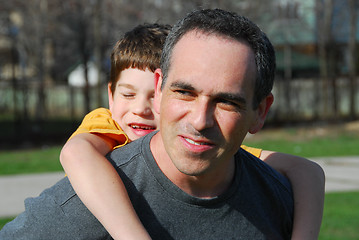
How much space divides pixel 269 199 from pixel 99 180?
2.11 ft

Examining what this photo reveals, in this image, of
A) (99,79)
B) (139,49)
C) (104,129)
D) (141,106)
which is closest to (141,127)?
(141,106)

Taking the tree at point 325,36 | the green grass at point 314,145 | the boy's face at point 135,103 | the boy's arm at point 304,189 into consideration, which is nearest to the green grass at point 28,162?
the green grass at point 314,145

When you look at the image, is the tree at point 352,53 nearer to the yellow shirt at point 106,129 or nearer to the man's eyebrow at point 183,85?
the yellow shirt at point 106,129

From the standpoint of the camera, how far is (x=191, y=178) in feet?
6.50

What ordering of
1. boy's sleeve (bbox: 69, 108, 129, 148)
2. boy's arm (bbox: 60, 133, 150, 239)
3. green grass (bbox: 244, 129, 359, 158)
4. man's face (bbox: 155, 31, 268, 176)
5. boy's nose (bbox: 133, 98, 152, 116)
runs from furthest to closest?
green grass (bbox: 244, 129, 359, 158)
boy's nose (bbox: 133, 98, 152, 116)
boy's sleeve (bbox: 69, 108, 129, 148)
boy's arm (bbox: 60, 133, 150, 239)
man's face (bbox: 155, 31, 268, 176)

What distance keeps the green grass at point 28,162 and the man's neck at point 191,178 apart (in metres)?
8.39

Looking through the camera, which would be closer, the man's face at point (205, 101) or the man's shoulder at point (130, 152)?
the man's face at point (205, 101)

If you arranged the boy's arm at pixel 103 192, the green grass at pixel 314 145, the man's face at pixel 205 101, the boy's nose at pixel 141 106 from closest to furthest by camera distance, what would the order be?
the man's face at pixel 205 101
the boy's arm at pixel 103 192
the boy's nose at pixel 141 106
the green grass at pixel 314 145

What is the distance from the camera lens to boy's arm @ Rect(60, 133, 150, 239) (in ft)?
6.39

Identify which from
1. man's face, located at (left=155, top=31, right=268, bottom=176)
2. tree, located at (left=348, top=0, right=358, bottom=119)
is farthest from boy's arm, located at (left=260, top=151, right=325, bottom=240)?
tree, located at (left=348, top=0, right=358, bottom=119)

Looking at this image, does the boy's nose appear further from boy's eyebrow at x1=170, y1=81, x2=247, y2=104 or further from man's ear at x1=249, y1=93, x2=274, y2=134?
boy's eyebrow at x1=170, y1=81, x2=247, y2=104

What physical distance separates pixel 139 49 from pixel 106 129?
1.78ft

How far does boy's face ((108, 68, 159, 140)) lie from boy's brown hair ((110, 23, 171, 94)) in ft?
0.13

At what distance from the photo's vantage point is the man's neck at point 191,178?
6.52 ft
